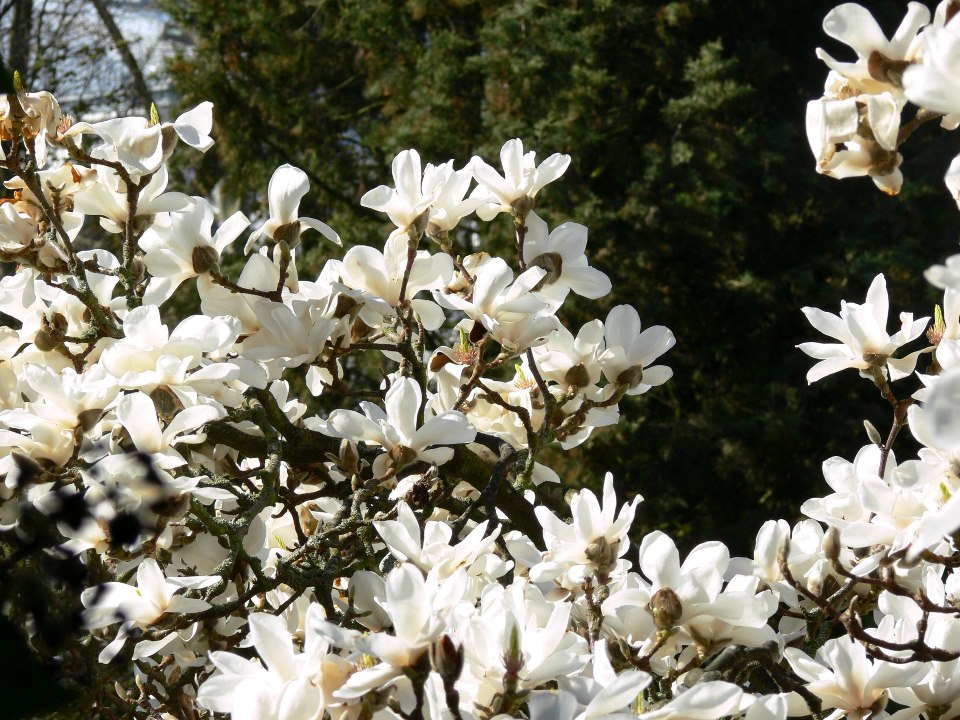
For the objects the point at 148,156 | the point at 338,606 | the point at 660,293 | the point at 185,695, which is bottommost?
the point at 660,293

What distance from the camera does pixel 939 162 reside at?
3.88m

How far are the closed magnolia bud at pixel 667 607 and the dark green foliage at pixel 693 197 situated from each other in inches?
108

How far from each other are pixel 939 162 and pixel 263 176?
110 inches

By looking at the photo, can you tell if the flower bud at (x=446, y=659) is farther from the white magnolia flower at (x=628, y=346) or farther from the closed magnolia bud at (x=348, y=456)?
the white magnolia flower at (x=628, y=346)

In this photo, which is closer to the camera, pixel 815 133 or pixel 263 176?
pixel 815 133

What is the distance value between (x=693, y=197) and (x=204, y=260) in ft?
9.94

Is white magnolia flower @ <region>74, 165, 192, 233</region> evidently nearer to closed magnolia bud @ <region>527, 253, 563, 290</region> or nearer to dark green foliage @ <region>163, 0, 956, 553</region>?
closed magnolia bud @ <region>527, 253, 563, 290</region>

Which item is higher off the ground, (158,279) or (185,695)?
(158,279)

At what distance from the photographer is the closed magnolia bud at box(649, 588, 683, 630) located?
66 cm

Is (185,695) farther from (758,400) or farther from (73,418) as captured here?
(758,400)

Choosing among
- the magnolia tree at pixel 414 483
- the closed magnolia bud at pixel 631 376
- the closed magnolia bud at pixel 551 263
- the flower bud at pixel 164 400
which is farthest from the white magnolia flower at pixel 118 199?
the closed magnolia bud at pixel 631 376

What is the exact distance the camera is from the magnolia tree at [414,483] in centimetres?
56

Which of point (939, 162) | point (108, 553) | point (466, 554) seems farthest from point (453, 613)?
point (939, 162)

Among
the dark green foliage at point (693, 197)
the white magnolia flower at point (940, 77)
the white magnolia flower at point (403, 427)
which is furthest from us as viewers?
the dark green foliage at point (693, 197)
